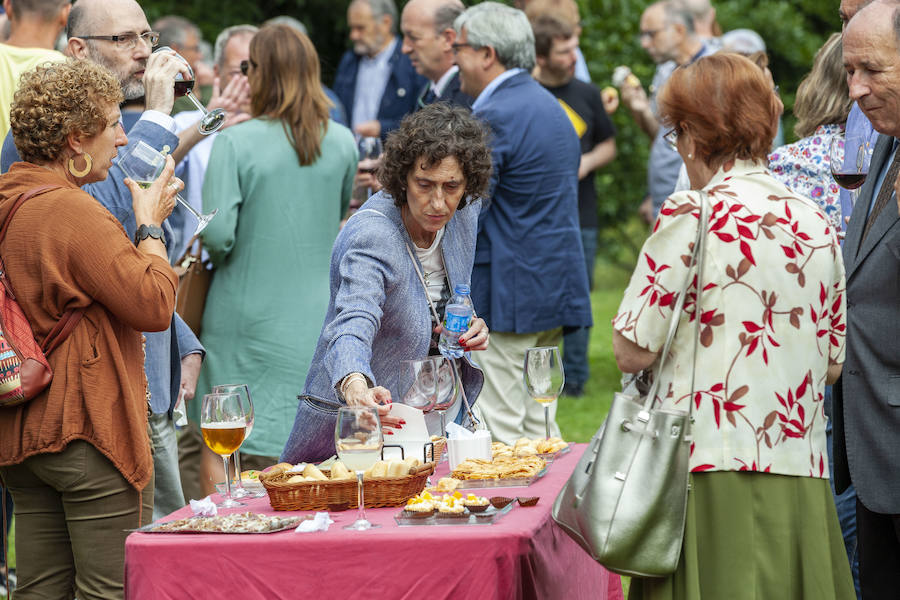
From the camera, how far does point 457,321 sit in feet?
12.3

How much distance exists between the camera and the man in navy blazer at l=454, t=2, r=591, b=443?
5910mm

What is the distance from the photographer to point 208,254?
547cm

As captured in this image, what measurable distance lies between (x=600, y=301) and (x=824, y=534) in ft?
35.2

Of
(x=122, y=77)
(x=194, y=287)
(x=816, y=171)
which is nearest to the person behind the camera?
(x=122, y=77)

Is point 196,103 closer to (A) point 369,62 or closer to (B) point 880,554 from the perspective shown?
(B) point 880,554

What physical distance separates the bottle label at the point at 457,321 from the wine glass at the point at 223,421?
2.77ft

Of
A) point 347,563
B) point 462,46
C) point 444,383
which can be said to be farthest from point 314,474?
point 462,46

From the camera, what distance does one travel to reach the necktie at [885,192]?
3.43 m

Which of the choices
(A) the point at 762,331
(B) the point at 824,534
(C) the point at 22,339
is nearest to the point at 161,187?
A: (C) the point at 22,339

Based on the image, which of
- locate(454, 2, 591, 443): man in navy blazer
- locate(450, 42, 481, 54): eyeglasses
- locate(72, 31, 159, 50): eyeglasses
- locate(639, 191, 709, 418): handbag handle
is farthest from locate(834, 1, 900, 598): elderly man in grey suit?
locate(450, 42, 481, 54): eyeglasses

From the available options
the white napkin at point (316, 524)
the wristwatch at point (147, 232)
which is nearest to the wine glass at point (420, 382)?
the white napkin at point (316, 524)

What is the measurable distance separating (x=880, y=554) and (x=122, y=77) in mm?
2916

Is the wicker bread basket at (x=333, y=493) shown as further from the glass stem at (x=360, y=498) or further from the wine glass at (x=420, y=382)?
the wine glass at (x=420, y=382)

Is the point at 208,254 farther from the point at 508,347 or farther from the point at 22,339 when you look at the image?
the point at 22,339
